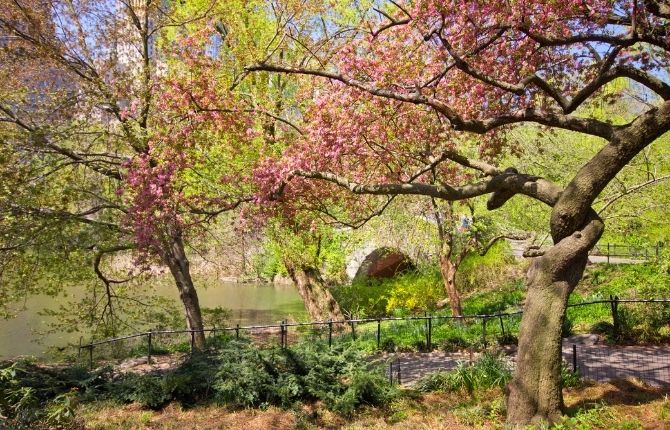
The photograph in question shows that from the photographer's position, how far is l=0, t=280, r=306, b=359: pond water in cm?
1766

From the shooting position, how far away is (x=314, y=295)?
57.3 feet

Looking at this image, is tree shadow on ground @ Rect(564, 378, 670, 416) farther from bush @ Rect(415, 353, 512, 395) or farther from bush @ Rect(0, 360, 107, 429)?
bush @ Rect(0, 360, 107, 429)

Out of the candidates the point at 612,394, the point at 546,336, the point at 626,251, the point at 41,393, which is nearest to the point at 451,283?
the point at 612,394

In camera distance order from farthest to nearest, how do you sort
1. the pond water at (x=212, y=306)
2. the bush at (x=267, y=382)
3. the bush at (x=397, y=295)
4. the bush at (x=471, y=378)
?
the bush at (x=397, y=295)
the pond water at (x=212, y=306)
the bush at (x=471, y=378)
the bush at (x=267, y=382)

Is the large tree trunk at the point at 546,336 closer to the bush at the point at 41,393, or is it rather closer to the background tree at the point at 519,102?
the background tree at the point at 519,102

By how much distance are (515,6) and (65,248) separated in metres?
9.91

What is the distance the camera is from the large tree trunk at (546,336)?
641cm

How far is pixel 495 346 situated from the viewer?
37.5ft

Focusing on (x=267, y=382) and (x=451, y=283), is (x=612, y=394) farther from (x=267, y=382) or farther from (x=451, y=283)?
(x=451, y=283)

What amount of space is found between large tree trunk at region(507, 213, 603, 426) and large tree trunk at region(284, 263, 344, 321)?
10833 mm

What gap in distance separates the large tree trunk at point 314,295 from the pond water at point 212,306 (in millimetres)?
2735

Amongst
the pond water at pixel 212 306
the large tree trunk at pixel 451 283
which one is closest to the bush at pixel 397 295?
the pond water at pixel 212 306

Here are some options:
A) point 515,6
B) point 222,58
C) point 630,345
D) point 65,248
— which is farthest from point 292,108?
point 630,345

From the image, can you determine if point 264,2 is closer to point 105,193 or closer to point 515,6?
point 105,193
